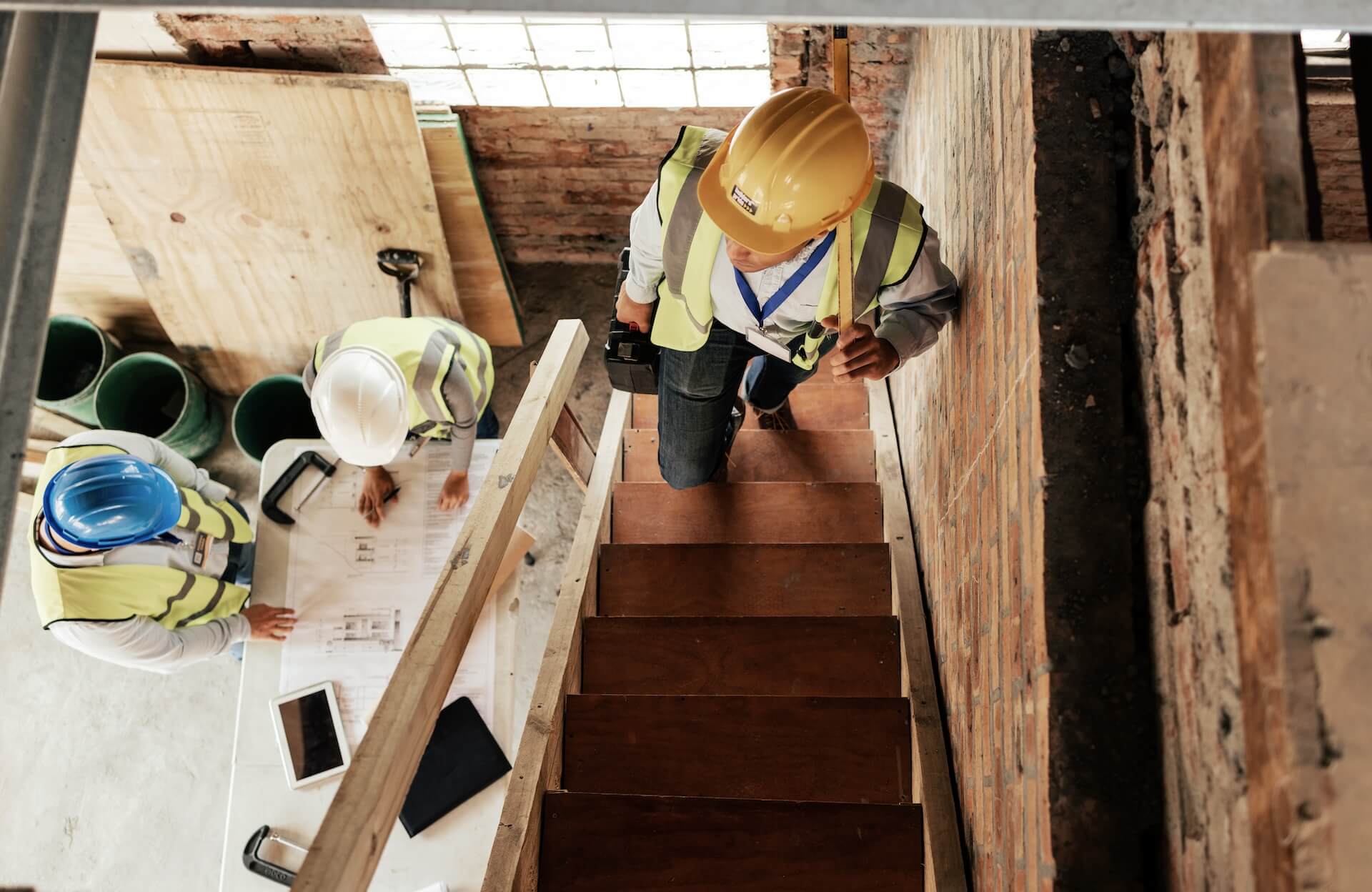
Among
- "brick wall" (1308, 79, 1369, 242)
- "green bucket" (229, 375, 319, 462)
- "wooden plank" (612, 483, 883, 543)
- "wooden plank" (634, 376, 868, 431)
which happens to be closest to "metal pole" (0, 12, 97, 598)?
"wooden plank" (612, 483, 883, 543)

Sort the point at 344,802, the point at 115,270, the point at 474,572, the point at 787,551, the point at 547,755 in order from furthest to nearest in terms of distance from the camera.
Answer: the point at 115,270, the point at 787,551, the point at 547,755, the point at 474,572, the point at 344,802

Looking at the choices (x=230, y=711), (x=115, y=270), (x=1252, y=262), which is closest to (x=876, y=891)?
(x=1252, y=262)

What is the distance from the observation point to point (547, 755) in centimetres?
289

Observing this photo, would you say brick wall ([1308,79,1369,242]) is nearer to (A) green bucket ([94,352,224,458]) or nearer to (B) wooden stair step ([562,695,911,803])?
(B) wooden stair step ([562,695,911,803])

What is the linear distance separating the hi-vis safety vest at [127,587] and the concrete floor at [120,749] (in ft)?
3.75

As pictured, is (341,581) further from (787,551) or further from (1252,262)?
(1252,262)

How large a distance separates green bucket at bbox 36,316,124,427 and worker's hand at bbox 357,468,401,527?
2.32 m

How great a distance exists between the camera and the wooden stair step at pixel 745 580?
137 inches

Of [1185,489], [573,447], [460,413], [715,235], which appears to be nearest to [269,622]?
[460,413]

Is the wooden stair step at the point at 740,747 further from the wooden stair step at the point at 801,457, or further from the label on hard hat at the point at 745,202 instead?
the label on hard hat at the point at 745,202

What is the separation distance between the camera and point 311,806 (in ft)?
11.7

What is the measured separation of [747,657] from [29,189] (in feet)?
8.20

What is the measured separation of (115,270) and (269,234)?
111cm

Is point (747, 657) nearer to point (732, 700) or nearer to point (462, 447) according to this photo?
point (732, 700)
